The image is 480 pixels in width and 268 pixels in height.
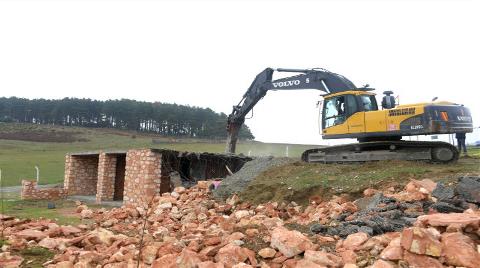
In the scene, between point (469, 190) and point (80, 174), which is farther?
point (80, 174)

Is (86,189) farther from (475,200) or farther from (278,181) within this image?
(475,200)

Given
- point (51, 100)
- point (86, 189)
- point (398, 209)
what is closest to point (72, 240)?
point (398, 209)

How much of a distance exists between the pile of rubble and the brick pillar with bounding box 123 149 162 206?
229 inches

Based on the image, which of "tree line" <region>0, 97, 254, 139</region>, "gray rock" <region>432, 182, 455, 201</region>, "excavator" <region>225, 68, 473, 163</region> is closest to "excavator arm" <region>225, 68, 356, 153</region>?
"excavator" <region>225, 68, 473, 163</region>

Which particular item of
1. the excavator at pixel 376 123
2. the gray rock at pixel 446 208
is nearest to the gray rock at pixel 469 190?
the gray rock at pixel 446 208

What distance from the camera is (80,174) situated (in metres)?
23.1

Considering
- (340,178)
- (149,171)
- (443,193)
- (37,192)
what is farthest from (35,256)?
(37,192)

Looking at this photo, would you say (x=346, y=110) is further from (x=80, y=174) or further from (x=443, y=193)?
(x=80, y=174)

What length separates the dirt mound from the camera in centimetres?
1323

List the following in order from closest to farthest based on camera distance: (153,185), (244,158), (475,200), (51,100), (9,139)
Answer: (475,200)
(153,185)
(244,158)
(9,139)
(51,100)

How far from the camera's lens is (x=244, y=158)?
18.4 m

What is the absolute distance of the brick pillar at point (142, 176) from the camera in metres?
16.0

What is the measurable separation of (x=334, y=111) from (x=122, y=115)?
77467 millimetres

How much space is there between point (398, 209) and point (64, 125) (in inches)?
3524
